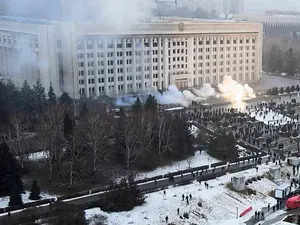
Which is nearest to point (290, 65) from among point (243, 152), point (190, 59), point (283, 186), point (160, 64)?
point (190, 59)

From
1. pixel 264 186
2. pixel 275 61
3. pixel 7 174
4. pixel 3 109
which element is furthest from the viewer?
pixel 275 61

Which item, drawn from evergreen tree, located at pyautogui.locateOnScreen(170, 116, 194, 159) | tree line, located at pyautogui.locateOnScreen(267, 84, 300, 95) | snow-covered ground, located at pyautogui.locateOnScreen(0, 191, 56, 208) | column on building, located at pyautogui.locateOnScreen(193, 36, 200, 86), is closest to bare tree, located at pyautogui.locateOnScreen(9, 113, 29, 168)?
snow-covered ground, located at pyautogui.locateOnScreen(0, 191, 56, 208)

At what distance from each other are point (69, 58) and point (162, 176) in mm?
14194

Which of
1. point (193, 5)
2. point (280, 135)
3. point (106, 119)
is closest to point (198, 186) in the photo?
point (106, 119)

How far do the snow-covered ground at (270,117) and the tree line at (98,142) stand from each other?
21.1 ft

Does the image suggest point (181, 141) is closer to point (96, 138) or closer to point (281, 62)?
point (96, 138)

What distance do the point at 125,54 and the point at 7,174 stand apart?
17148 millimetres

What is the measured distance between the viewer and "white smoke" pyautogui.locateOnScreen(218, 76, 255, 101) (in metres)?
31.0

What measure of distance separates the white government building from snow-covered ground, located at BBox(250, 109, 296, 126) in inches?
324

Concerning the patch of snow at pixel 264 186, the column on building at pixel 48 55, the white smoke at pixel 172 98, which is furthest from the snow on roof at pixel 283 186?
the column on building at pixel 48 55

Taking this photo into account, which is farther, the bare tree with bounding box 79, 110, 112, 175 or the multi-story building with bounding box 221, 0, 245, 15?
the multi-story building with bounding box 221, 0, 245, 15

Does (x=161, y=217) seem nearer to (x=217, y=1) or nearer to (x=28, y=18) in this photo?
(x=28, y=18)

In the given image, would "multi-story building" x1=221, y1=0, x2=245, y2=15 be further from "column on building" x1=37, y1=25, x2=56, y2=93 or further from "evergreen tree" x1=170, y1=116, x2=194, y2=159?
"evergreen tree" x1=170, y1=116, x2=194, y2=159

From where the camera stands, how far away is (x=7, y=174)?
49.9ft
